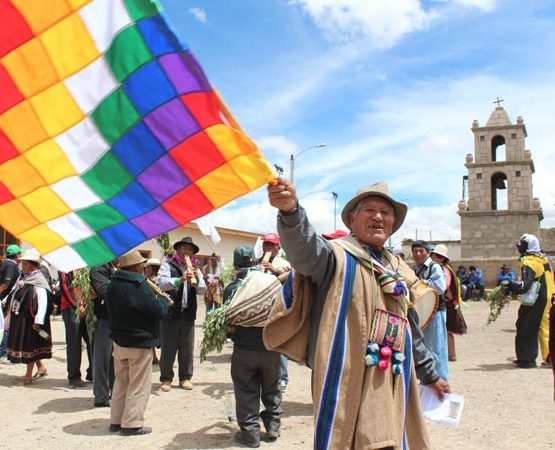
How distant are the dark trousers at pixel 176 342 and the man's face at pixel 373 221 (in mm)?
5005

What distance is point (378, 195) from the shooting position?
10.2 feet

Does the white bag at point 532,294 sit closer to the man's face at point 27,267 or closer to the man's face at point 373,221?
the man's face at point 373,221

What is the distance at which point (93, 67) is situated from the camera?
8.94ft

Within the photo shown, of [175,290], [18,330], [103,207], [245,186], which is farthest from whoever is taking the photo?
[18,330]

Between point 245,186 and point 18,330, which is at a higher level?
point 245,186

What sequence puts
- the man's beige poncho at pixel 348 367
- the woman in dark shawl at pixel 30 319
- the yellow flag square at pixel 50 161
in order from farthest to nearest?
the woman in dark shawl at pixel 30 319 < the yellow flag square at pixel 50 161 < the man's beige poncho at pixel 348 367

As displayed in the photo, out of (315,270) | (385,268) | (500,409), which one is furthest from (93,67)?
(500,409)

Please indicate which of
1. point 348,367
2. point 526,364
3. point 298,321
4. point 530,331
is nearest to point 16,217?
point 298,321

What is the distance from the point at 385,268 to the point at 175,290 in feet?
16.5


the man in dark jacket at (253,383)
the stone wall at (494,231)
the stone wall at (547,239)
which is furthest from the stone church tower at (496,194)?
the man in dark jacket at (253,383)

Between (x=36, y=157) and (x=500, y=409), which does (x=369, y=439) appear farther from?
(x=500, y=409)

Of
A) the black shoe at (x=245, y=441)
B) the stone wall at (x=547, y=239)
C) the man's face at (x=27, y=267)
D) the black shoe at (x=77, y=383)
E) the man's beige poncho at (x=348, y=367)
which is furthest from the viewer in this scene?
the stone wall at (x=547, y=239)

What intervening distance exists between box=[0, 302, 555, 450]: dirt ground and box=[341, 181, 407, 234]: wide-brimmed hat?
291 centimetres

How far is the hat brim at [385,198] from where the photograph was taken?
10.2 ft
